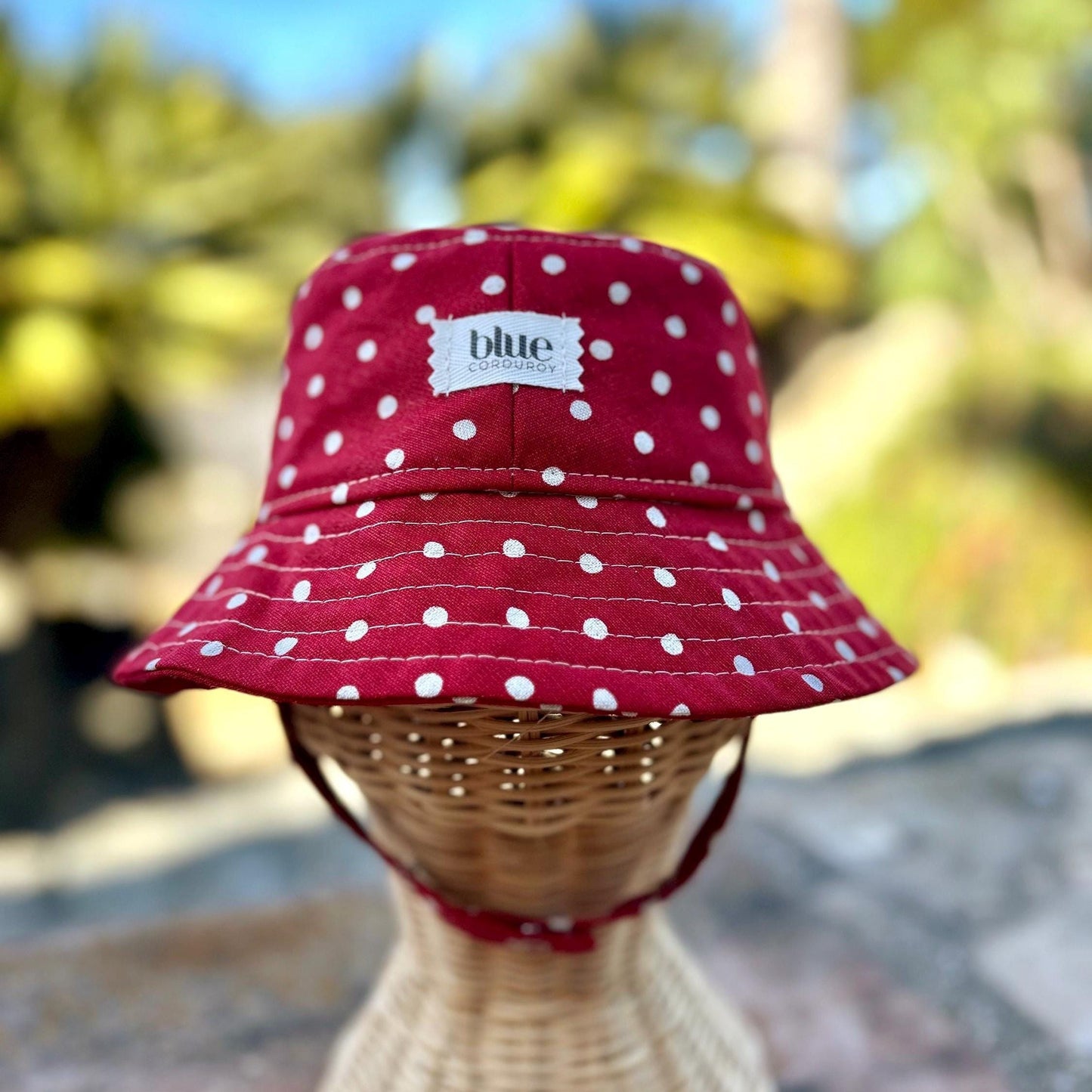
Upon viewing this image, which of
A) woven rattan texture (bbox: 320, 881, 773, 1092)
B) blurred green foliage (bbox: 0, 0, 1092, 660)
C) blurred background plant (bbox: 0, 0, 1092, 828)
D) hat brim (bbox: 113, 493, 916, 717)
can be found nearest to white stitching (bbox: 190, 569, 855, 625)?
hat brim (bbox: 113, 493, 916, 717)

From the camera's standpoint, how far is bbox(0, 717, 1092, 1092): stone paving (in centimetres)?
122

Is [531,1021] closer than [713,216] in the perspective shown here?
Yes

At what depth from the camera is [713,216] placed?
536 cm

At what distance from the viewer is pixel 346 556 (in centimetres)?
70

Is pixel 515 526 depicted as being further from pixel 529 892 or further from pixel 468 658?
pixel 529 892

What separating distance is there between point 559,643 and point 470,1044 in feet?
1.84

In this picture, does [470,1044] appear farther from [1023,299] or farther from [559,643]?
[1023,299]

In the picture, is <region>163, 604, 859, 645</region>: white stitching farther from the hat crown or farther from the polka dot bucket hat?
the hat crown

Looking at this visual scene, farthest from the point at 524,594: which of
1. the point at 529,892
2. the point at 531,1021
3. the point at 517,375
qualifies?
A: the point at 531,1021

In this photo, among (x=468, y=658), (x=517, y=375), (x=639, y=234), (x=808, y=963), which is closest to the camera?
(x=468, y=658)

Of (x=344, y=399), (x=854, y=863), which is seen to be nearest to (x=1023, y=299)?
(x=854, y=863)

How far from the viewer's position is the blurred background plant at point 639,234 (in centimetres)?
388

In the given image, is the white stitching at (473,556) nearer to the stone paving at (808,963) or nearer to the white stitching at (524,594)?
the white stitching at (524,594)

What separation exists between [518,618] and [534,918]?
397mm
